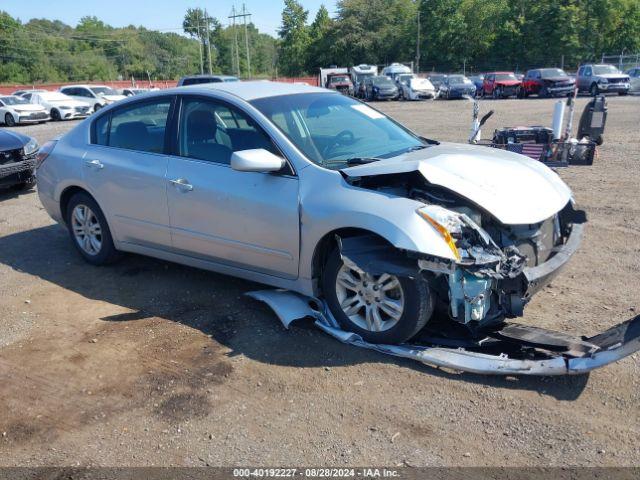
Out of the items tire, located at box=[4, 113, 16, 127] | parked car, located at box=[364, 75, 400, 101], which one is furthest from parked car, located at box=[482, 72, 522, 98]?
tire, located at box=[4, 113, 16, 127]

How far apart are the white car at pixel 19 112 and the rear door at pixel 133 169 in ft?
79.0

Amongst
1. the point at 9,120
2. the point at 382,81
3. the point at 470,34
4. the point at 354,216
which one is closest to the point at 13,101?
the point at 9,120

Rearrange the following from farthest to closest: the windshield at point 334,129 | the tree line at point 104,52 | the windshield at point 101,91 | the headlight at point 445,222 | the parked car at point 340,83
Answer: the tree line at point 104,52 → the parked car at point 340,83 → the windshield at point 101,91 → the windshield at point 334,129 → the headlight at point 445,222

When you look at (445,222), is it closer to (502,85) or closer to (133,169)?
(133,169)

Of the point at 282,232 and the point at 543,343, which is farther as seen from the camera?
the point at 282,232

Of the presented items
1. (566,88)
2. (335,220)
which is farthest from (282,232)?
(566,88)

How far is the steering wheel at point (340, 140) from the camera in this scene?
435 cm

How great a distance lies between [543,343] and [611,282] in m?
1.79

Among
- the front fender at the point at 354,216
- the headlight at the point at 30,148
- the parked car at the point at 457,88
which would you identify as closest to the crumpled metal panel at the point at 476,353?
the front fender at the point at 354,216

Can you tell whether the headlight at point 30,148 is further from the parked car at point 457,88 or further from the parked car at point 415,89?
the parked car at point 457,88

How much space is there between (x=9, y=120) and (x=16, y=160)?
20.6 m

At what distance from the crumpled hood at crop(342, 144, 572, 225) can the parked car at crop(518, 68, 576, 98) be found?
1222 inches

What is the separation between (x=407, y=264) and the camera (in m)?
3.59

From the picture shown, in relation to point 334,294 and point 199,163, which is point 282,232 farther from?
point 199,163
